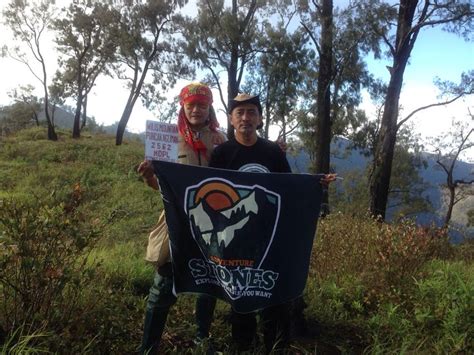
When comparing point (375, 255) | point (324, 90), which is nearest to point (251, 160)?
point (375, 255)

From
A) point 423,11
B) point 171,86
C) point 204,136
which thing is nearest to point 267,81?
point 171,86

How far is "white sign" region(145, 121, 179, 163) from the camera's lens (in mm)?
2775

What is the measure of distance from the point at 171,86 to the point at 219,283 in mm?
25584

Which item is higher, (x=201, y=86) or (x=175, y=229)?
(x=201, y=86)

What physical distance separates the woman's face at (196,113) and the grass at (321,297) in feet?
2.78

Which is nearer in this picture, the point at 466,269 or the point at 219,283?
the point at 219,283

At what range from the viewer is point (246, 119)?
2941 mm

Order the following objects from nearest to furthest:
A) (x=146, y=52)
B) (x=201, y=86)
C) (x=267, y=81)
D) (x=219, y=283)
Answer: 1. (x=219, y=283)
2. (x=201, y=86)
3. (x=267, y=81)
4. (x=146, y=52)

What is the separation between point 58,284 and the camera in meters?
2.72

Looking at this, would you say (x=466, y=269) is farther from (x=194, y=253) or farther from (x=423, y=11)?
(x=423, y=11)

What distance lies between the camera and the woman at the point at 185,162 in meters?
2.86

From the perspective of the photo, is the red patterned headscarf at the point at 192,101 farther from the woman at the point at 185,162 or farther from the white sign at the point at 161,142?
the white sign at the point at 161,142

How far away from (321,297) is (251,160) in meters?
2.03

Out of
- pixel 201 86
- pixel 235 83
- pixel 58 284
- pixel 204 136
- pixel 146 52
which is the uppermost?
pixel 146 52
